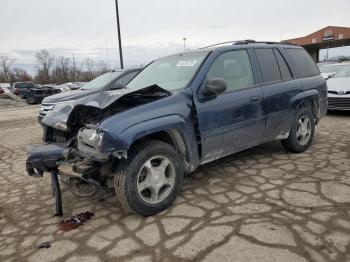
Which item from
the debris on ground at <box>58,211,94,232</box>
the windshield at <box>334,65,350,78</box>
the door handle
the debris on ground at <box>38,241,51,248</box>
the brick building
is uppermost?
the brick building

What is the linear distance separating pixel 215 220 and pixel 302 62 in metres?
3.59

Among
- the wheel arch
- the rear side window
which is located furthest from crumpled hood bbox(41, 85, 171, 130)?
the rear side window

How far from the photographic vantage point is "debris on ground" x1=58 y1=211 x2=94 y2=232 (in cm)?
341

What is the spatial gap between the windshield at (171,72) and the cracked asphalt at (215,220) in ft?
4.50

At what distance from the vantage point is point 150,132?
337 cm

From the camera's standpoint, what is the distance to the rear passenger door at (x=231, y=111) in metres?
→ 3.96

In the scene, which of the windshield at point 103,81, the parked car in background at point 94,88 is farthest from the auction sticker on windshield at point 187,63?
the windshield at point 103,81

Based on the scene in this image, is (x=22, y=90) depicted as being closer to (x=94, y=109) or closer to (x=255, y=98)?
(x=94, y=109)

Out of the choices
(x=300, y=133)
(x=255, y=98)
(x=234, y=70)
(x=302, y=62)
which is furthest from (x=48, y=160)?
(x=302, y=62)

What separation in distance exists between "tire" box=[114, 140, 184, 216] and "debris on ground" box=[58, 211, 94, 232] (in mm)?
470

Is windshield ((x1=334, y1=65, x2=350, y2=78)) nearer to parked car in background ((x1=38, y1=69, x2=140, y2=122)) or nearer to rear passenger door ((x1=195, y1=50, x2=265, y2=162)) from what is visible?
parked car in background ((x1=38, y1=69, x2=140, y2=122))

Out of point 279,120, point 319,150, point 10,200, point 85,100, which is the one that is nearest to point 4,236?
point 10,200

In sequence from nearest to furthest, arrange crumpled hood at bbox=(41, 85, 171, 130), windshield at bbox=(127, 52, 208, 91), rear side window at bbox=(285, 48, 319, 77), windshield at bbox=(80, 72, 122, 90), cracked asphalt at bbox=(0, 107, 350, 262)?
cracked asphalt at bbox=(0, 107, 350, 262) → crumpled hood at bbox=(41, 85, 171, 130) → windshield at bbox=(127, 52, 208, 91) → rear side window at bbox=(285, 48, 319, 77) → windshield at bbox=(80, 72, 122, 90)

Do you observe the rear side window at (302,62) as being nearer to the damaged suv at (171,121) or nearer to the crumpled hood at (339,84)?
the damaged suv at (171,121)
